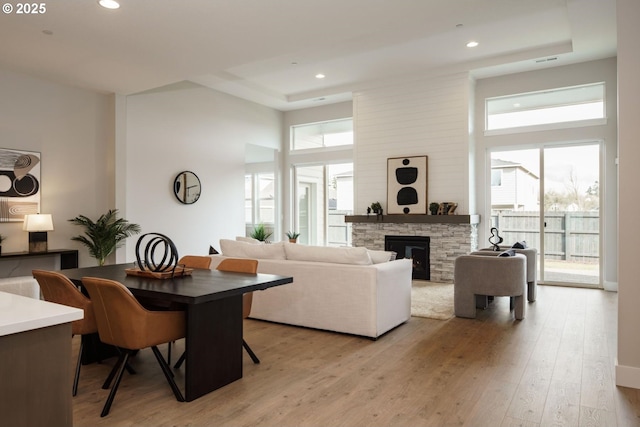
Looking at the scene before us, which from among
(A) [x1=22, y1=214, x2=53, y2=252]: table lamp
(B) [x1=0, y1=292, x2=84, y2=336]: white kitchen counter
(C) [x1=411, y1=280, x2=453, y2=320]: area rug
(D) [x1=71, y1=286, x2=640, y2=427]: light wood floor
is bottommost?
(D) [x1=71, y1=286, x2=640, y2=427]: light wood floor

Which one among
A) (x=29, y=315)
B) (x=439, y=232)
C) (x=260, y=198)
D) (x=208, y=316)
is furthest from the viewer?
(x=260, y=198)

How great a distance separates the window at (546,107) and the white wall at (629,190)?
446 cm

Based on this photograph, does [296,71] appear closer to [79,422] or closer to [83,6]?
[83,6]

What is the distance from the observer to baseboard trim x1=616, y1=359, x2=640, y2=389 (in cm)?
298

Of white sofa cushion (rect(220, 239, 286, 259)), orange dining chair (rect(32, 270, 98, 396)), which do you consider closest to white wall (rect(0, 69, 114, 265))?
white sofa cushion (rect(220, 239, 286, 259))

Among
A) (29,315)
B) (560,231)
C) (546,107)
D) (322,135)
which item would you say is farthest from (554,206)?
(29,315)

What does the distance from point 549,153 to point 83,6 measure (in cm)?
680

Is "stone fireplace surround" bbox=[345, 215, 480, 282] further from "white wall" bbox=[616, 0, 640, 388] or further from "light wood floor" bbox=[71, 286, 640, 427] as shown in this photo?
"white wall" bbox=[616, 0, 640, 388]

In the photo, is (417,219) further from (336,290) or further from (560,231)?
(336,290)

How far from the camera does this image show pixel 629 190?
299 centimetres

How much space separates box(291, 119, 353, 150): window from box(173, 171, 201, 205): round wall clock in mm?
2822

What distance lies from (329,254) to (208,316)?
171 centimetres

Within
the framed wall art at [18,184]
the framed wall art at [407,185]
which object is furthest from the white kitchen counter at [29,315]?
the framed wall art at [407,185]

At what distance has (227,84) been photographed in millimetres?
8039
